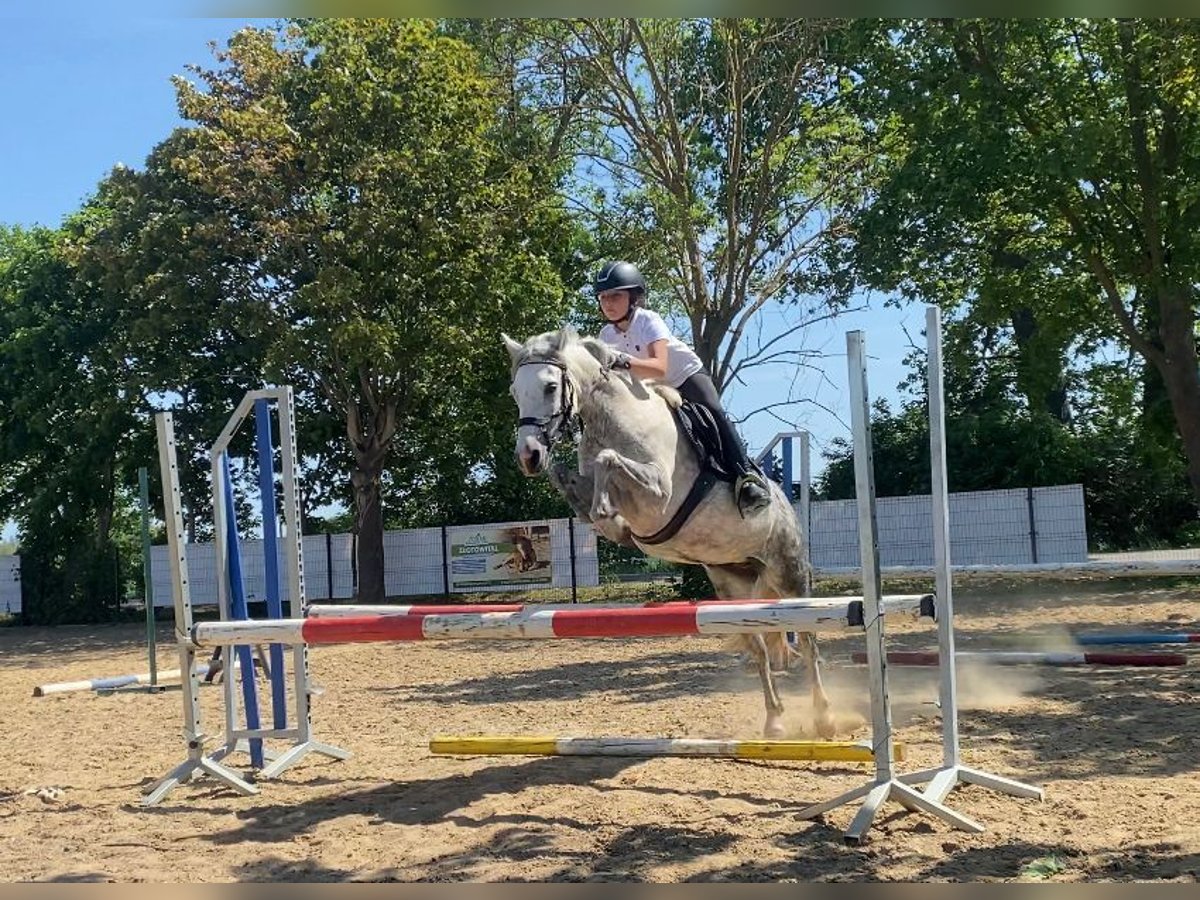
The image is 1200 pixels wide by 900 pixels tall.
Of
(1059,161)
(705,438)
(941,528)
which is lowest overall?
(941,528)

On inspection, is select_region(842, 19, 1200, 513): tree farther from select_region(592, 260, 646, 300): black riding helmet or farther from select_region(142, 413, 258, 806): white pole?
select_region(142, 413, 258, 806): white pole

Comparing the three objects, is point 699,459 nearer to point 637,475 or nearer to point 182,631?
point 637,475

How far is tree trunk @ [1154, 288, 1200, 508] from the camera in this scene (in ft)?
59.4

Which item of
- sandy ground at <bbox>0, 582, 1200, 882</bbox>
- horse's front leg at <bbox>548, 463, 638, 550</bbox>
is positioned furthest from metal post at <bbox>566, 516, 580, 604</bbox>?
horse's front leg at <bbox>548, 463, 638, 550</bbox>

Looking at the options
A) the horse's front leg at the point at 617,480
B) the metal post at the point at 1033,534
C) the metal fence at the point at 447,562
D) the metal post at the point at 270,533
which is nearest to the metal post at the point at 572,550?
the metal fence at the point at 447,562

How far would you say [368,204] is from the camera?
21.1 metres

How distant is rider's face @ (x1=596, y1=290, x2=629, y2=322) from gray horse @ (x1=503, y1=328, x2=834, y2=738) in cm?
41

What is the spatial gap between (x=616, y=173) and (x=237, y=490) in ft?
43.7

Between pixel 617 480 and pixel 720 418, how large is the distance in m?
1.24

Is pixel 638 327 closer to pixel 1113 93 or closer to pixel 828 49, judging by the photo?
pixel 1113 93

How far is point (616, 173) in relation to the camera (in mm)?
21406

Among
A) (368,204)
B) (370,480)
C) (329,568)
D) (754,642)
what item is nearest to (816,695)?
(754,642)

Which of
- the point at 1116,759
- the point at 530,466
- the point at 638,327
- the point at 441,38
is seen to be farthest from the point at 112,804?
the point at 441,38

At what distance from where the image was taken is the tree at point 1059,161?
1659cm
